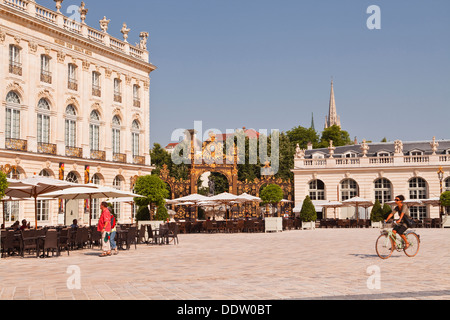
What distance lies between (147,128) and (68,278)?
34.3 m

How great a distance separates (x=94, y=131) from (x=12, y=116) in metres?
7.51

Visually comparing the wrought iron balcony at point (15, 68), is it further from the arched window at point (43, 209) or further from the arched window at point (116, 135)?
the arched window at point (116, 135)

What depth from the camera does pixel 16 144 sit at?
32.8m

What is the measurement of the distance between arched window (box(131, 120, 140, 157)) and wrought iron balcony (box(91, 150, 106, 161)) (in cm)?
403

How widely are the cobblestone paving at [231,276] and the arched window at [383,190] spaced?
32956mm

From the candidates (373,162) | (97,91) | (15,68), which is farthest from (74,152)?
(373,162)

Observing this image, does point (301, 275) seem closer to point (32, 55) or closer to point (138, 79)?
point (32, 55)

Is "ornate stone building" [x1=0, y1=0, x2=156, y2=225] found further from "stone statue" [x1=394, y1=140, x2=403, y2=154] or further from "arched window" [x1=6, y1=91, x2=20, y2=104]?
"stone statue" [x1=394, y1=140, x2=403, y2=154]

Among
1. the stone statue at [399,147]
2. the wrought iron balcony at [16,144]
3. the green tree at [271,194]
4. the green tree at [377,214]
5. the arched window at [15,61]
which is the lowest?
the green tree at [377,214]

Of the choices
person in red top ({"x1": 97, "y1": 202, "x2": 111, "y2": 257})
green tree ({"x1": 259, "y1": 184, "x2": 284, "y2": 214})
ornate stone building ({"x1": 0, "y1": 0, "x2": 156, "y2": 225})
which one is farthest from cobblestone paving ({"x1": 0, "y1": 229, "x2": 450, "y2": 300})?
green tree ({"x1": 259, "y1": 184, "x2": 284, "y2": 214})

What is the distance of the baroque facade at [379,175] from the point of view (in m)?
48.5

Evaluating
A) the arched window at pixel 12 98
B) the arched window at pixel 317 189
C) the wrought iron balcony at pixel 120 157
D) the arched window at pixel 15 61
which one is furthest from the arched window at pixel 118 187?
the arched window at pixel 317 189
